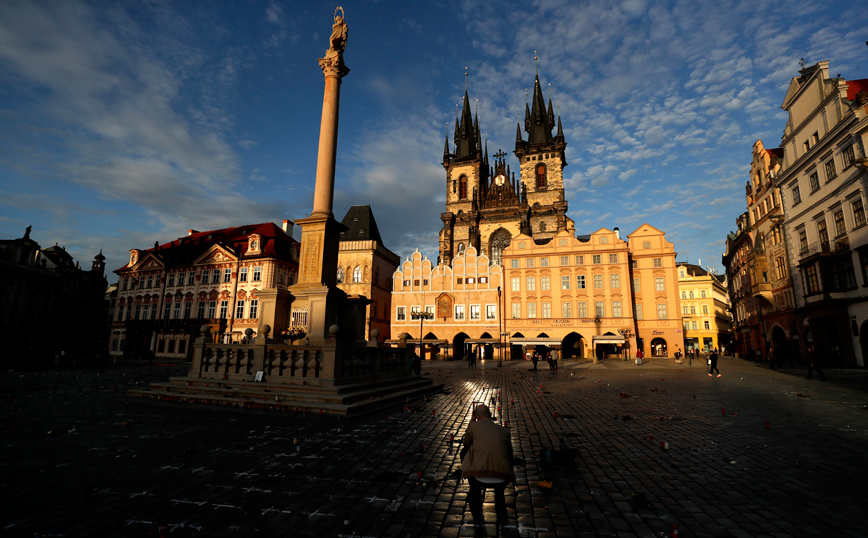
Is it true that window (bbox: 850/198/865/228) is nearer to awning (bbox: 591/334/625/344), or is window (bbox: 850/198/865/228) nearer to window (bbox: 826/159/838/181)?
window (bbox: 826/159/838/181)

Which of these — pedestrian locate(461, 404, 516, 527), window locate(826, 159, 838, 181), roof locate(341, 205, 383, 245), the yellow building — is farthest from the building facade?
the yellow building

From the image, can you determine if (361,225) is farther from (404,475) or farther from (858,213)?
(404,475)

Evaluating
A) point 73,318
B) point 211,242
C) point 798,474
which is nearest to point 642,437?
point 798,474

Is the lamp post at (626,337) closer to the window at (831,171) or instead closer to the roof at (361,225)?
the window at (831,171)

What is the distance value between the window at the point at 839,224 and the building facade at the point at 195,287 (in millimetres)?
44077

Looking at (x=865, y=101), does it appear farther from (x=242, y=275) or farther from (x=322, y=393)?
(x=242, y=275)

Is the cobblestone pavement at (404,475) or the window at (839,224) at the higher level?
the window at (839,224)

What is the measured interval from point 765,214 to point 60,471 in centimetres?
4480

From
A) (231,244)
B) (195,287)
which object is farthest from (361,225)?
(195,287)

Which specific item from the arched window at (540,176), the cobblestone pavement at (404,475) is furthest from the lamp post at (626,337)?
the arched window at (540,176)

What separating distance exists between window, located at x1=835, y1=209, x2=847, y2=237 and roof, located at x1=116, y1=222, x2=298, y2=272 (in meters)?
45.0

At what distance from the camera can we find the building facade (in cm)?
4209

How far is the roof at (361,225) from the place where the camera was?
53.8m

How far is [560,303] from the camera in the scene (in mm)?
42656
